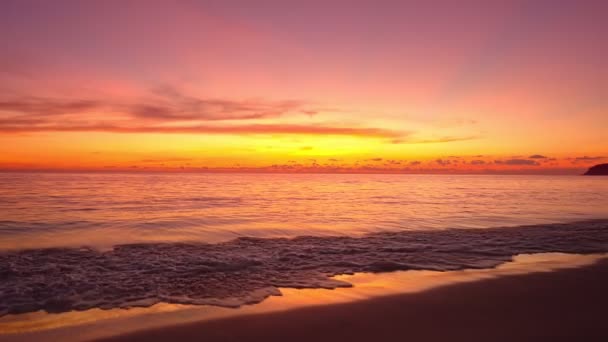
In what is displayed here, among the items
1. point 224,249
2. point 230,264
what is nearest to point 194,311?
point 230,264

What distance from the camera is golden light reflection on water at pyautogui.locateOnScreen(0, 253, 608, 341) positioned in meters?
6.30

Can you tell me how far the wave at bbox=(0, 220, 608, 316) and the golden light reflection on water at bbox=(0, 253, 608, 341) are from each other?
386mm

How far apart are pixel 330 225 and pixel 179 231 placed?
8.19 meters

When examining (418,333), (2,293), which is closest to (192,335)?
(418,333)

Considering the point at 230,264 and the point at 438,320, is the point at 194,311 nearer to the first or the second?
the point at 230,264

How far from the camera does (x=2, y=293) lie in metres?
8.43

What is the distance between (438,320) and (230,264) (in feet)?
22.0

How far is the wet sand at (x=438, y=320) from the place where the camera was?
6035mm

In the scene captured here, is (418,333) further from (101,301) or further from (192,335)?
(101,301)

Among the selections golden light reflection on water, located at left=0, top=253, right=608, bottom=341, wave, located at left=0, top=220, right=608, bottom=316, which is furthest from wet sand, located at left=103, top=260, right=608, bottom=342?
wave, located at left=0, top=220, right=608, bottom=316

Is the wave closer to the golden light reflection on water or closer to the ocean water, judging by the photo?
the ocean water

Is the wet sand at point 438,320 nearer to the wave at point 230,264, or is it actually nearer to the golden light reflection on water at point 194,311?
the golden light reflection on water at point 194,311

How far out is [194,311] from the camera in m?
7.25

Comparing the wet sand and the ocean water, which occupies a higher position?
the wet sand
